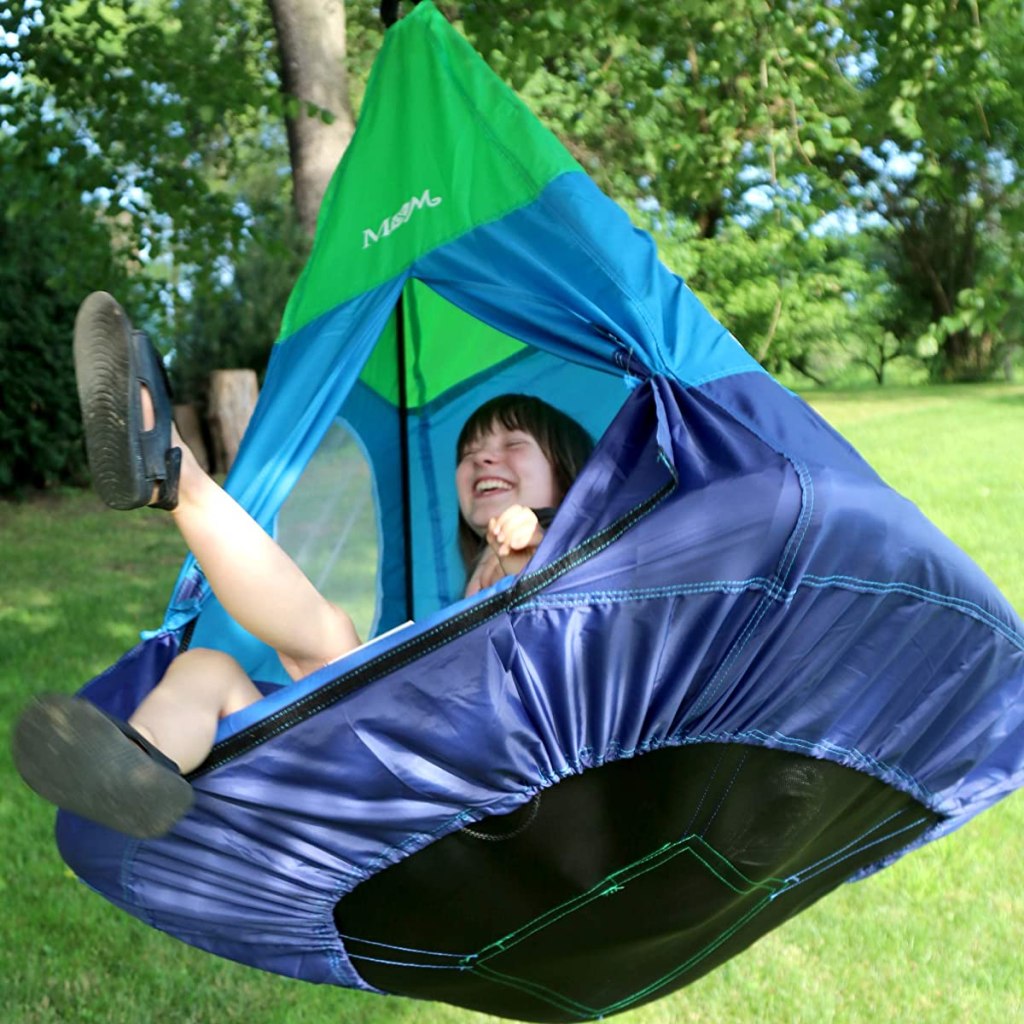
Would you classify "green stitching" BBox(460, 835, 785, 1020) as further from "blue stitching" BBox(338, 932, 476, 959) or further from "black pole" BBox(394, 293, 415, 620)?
"black pole" BBox(394, 293, 415, 620)

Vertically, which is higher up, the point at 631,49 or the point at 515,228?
the point at 631,49

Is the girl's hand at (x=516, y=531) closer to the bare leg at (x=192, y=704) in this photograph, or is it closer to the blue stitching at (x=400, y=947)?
the bare leg at (x=192, y=704)

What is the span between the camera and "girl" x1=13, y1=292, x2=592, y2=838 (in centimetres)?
178

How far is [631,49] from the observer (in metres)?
5.58

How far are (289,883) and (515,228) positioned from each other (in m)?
1.27

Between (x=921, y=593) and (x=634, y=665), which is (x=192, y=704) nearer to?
(x=634, y=665)

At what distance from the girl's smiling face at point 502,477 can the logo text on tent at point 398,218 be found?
51 cm

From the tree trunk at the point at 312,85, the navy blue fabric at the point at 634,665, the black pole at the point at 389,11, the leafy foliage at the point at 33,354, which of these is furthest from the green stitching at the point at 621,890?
the leafy foliage at the point at 33,354

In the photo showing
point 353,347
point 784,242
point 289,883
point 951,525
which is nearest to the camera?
point 289,883

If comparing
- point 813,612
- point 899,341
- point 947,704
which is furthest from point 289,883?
point 899,341

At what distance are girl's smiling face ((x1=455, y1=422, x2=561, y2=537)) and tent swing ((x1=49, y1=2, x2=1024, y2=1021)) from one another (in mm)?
482

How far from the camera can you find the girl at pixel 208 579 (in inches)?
69.9

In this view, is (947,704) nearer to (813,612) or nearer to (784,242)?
(813,612)

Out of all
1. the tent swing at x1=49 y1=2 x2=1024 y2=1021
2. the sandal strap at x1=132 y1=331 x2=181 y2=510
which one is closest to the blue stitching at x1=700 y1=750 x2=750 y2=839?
the tent swing at x1=49 y1=2 x2=1024 y2=1021
